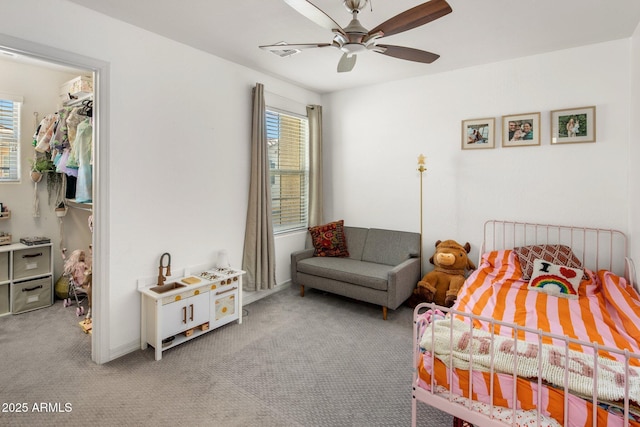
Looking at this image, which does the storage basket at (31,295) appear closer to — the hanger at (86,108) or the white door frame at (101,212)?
the white door frame at (101,212)

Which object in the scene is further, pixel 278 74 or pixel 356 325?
pixel 278 74

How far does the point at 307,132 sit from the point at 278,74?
0.96 metres

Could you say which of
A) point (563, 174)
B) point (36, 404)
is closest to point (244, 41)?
point (36, 404)

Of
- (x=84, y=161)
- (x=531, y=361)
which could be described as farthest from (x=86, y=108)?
(x=531, y=361)

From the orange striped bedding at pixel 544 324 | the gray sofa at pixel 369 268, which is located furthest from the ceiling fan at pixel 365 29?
the gray sofa at pixel 369 268

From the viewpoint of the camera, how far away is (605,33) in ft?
9.11

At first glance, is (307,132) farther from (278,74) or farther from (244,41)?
(244,41)

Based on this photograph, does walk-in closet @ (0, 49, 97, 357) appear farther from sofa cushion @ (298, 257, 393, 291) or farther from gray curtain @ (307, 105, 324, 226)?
gray curtain @ (307, 105, 324, 226)

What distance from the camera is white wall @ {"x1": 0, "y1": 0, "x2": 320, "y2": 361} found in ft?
7.89

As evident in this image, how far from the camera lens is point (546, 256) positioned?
305cm

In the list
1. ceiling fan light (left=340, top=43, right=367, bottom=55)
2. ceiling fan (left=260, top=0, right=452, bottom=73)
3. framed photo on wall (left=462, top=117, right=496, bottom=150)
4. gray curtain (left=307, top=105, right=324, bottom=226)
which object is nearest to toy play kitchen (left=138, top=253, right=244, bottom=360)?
gray curtain (left=307, top=105, right=324, bottom=226)

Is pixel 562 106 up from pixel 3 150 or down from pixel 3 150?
up

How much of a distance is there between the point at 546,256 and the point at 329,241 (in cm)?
228

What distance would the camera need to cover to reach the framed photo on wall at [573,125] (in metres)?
3.04
